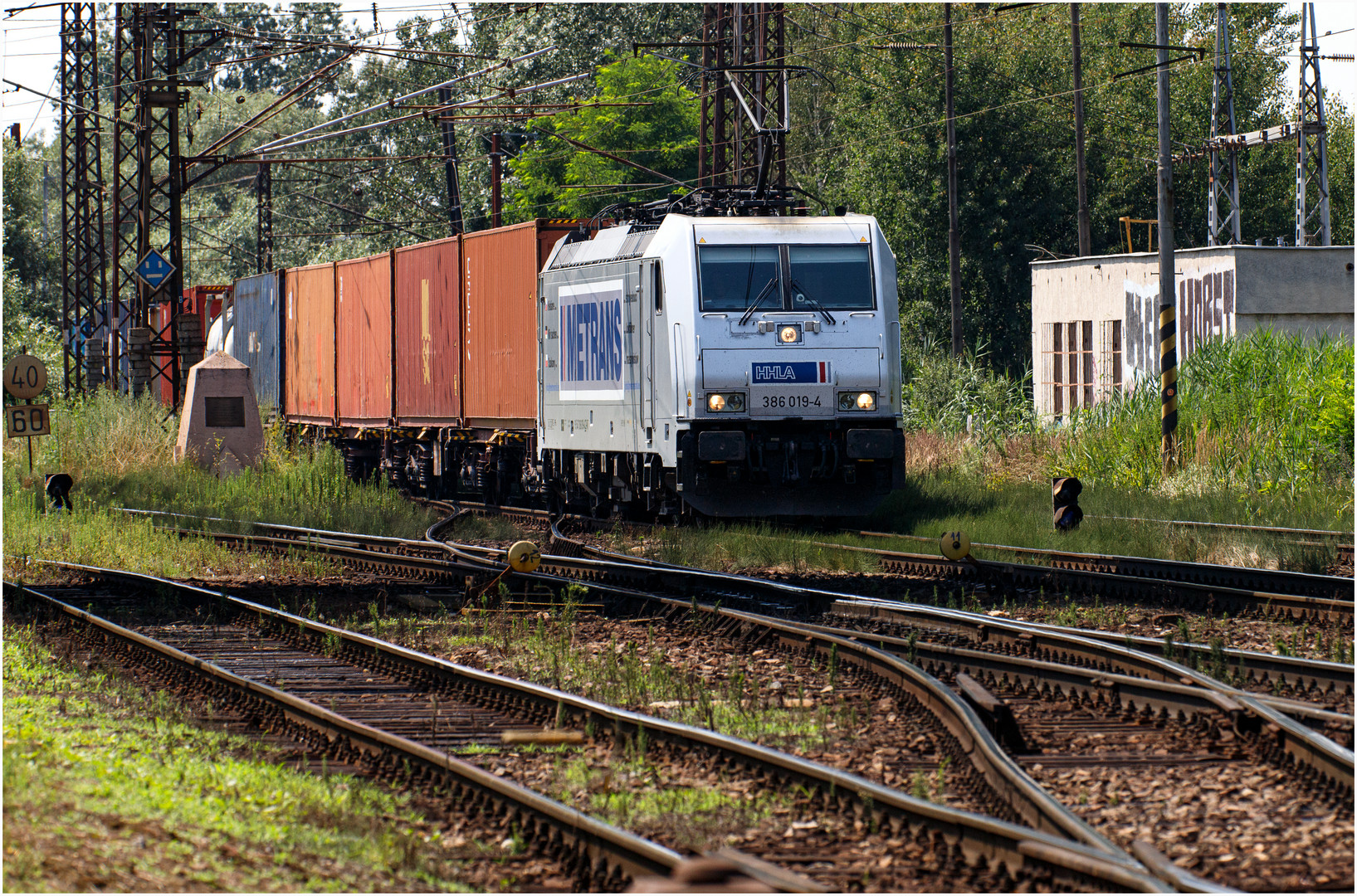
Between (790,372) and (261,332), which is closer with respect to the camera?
(790,372)

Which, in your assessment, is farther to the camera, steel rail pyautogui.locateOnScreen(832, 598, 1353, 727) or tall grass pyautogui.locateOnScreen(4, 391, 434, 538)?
tall grass pyautogui.locateOnScreen(4, 391, 434, 538)

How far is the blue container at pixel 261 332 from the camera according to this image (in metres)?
31.0

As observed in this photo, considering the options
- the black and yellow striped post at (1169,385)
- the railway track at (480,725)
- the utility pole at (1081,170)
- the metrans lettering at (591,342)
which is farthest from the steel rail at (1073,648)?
the utility pole at (1081,170)

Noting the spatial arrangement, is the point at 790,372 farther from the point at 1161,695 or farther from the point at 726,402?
the point at 1161,695

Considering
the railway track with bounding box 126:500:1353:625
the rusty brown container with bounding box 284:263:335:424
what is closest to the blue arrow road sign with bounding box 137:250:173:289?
the rusty brown container with bounding box 284:263:335:424

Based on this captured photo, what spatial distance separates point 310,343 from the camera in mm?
29156

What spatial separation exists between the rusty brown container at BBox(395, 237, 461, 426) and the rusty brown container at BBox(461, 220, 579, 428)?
1.08 ft

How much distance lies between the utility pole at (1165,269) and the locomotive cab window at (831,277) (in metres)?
5.37

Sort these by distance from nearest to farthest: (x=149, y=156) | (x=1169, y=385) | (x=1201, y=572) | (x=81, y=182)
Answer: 1. (x=1201, y=572)
2. (x=1169, y=385)
3. (x=149, y=156)
4. (x=81, y=182)

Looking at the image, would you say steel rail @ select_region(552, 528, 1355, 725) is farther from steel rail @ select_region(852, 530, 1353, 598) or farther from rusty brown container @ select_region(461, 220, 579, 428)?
rusty brown container @ select_region(461, 220, 579, 428)

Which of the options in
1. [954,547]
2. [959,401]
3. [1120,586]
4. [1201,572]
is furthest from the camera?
[959,401]

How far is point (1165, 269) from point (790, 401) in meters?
7.21

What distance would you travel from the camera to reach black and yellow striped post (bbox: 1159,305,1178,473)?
1977 cm

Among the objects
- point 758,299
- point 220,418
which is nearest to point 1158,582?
point 758,299
